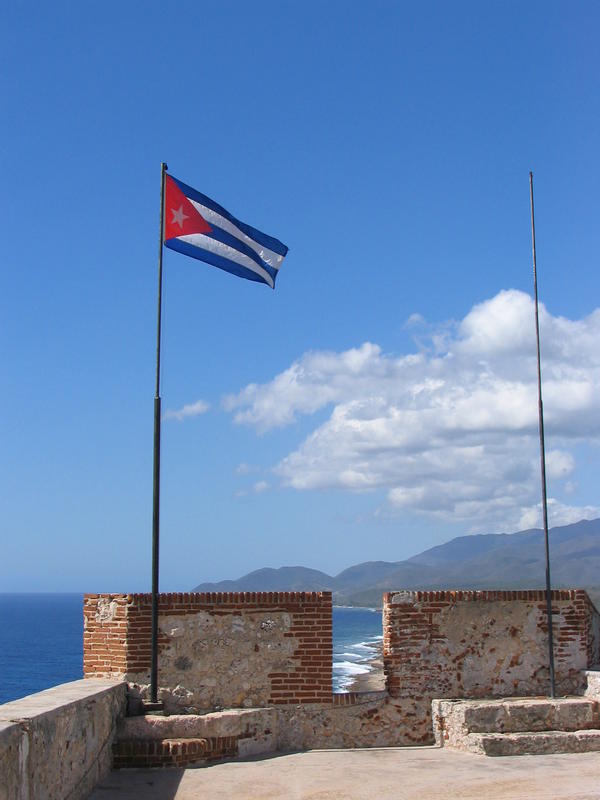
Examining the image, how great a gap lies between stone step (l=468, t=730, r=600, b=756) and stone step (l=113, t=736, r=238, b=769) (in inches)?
109

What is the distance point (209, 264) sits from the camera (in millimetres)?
11062

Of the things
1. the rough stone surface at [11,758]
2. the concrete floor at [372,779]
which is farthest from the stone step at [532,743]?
the rough stone surface at [11,758]

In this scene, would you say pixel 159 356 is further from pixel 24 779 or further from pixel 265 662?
pixel 24 779

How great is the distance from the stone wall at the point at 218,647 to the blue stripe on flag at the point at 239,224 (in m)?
4.30

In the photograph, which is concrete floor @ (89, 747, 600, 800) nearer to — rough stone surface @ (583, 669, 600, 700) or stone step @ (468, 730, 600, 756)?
stone step @ (468, 730, 600, 756)

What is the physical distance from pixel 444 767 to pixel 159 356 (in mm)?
5153

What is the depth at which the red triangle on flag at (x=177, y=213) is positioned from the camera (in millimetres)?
10672

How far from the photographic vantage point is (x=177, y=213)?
35.2ft

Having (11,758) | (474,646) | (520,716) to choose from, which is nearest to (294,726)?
(474,646)

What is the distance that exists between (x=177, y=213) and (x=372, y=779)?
21.0 ft

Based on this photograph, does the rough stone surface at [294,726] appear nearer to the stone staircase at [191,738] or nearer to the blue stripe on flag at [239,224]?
the stone staircase at [191,738]

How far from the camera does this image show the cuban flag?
10719mm

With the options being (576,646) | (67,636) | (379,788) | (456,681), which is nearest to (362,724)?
(456,681)

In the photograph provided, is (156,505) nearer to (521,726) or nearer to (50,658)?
(521,726)
